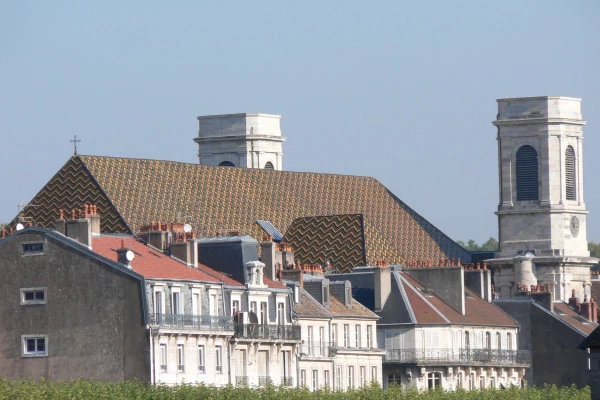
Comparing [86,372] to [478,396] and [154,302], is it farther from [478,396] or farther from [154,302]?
Result: [478,396]

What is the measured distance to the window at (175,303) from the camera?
83.6 m

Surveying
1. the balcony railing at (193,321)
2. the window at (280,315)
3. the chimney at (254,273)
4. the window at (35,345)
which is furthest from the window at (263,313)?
the window at (35,345)

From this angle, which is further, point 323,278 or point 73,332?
point 323,278

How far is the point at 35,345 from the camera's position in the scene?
82125 mm

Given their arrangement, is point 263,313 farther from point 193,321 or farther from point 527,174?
point 527,174

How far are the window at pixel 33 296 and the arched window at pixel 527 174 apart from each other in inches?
2368

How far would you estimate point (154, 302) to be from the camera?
8244 cm

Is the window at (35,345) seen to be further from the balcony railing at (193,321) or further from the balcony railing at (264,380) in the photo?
the balcony railing at (264,380)

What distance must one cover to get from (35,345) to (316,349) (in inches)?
529

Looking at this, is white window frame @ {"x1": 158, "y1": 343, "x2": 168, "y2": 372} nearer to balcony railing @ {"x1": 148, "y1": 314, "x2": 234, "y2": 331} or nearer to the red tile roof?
balcony railing @ {"x1": 148, "y1": 314, "x2": 234, "y2": 331}

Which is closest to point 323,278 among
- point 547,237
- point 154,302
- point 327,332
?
point 327,332

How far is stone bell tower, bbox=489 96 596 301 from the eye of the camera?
138m

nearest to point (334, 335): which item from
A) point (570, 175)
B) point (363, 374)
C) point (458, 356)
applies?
point (363, 374)

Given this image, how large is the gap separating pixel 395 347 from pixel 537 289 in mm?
17728
